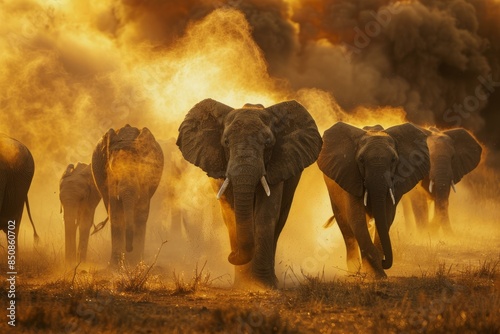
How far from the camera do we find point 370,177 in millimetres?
11555

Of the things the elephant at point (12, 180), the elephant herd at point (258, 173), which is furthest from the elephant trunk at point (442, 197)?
the elephant at point (12, 180)

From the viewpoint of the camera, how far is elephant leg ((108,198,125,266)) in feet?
45.8

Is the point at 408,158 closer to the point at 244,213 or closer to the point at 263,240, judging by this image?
the point at 263,240

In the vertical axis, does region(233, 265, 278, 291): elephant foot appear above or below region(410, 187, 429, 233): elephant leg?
below

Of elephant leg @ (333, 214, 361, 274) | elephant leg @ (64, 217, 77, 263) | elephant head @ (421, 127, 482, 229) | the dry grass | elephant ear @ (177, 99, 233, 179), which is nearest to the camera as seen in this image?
the dry grass

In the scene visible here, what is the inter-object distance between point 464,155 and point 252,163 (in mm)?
11619

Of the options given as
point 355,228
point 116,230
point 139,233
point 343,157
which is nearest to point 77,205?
point 139,233

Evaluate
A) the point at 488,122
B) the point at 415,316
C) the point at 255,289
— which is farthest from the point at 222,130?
the point at 488,122

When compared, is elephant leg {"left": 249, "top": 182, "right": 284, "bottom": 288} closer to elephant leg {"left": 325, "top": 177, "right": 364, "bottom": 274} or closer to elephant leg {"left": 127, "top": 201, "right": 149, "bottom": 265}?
elephant leg {"left": 325, "top": 177, "right": 364, "bottom": 274}

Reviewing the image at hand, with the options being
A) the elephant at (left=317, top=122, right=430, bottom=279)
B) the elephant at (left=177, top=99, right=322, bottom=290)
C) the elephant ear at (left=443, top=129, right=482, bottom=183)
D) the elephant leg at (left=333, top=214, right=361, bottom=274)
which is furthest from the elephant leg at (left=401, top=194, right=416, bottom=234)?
the elephant at (left=177, top=99, right=322, bottom=290)

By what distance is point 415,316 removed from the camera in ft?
24.6

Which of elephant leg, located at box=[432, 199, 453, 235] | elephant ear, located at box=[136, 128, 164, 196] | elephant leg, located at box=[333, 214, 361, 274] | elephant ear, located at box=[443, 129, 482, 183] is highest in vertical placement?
elephant ear, located at box=[443, 129, 482, 183]

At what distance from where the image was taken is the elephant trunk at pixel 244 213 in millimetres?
9750

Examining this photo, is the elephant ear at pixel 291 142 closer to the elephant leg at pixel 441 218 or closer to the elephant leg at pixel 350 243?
the elephant leg at pixel 350 243
